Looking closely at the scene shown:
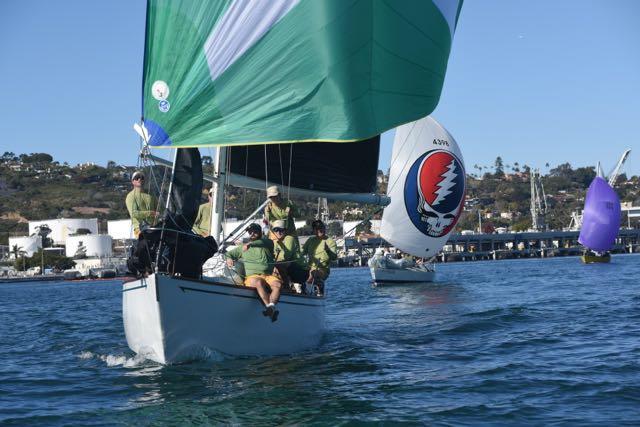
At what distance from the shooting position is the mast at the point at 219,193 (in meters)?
13.9

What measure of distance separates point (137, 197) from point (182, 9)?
266cm

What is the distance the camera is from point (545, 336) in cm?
1480

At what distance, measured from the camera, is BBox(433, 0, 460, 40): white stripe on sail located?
1450 cm

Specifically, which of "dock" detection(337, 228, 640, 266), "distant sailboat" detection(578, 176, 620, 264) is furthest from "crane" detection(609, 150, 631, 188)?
"dock" detection(337, 228, 640, 266)

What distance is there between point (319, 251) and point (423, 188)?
2085 cm

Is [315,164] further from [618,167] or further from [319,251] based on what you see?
[618,167]

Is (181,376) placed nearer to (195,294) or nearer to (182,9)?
(195,294)

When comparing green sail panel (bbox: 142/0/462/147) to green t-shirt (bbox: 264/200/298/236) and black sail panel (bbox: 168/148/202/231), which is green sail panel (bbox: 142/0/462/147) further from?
green t-shirt (bbox: 264/200/298/236)

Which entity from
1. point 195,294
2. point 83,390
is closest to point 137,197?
point 195,294

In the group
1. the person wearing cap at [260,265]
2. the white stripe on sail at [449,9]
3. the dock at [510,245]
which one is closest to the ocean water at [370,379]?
the person wearing cap at [260,265]

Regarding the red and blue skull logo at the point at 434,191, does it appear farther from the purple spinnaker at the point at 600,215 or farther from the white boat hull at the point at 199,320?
the white boat hull at the point at 199,320

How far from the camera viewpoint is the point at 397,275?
37.8 meters

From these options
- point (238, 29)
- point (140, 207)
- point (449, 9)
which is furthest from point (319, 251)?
point (449, 9)

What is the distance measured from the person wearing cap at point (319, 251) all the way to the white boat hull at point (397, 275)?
23.1 metres
